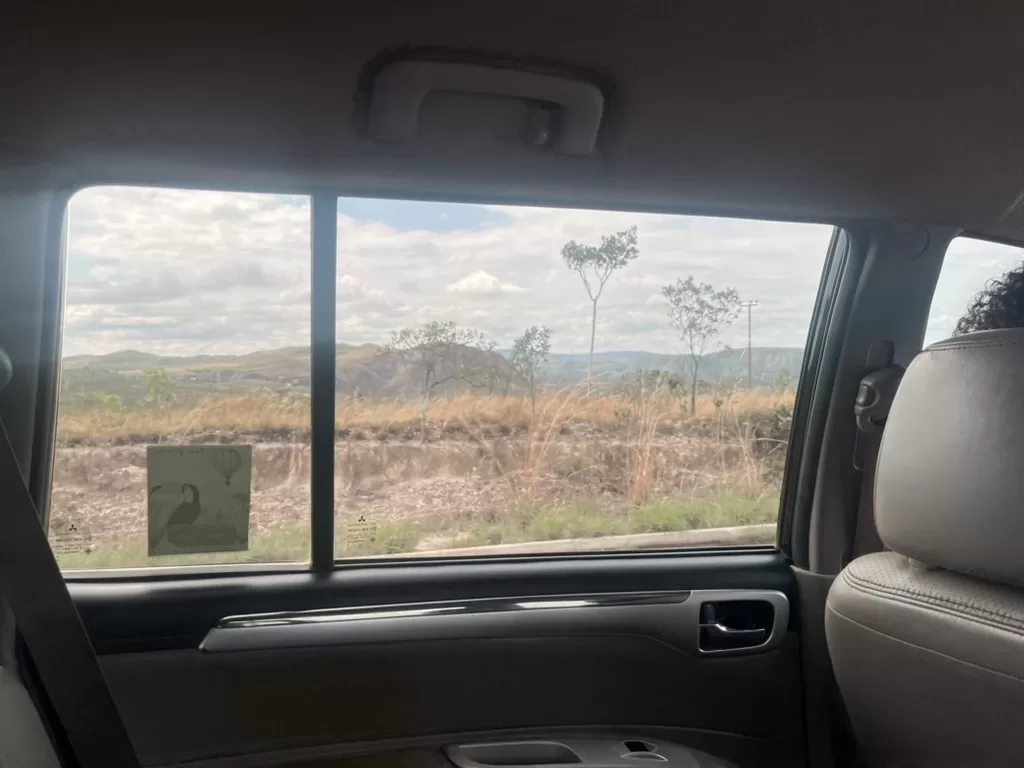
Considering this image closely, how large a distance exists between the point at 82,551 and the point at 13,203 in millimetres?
749

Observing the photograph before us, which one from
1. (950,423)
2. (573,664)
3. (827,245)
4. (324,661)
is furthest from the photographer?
(827,245)

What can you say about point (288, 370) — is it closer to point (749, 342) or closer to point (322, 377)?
point (322, 377)

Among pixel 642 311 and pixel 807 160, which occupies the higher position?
pixel 807 160

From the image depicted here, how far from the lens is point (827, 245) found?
213 centimetres

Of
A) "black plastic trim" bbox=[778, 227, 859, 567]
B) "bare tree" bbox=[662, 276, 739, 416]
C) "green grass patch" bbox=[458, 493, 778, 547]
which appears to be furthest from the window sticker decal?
"black plastic trim" bbox=[778, 227, 859, 567]

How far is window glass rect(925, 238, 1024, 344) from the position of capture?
204 cm

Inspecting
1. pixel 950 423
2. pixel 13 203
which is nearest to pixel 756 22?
pixel 950 423

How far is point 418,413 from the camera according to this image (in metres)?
2.01

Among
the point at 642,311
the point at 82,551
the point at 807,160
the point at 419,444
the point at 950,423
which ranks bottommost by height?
the point at 82,551

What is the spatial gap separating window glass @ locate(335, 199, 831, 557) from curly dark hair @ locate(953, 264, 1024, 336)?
15.5 inches

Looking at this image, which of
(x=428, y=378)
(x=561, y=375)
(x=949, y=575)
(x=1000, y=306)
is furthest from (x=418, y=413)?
(x=1000, y=306)

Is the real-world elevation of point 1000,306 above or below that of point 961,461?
above

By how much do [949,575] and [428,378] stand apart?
1157mm

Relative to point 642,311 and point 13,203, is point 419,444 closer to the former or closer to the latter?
point 642,311
